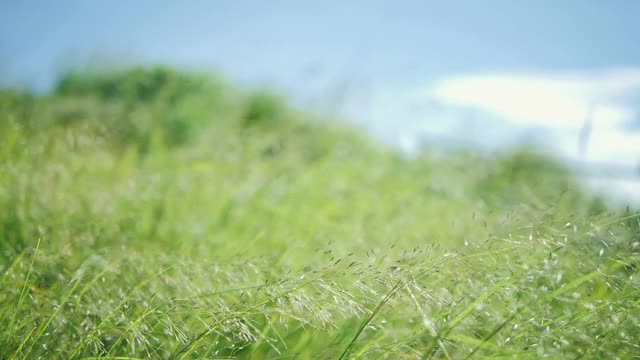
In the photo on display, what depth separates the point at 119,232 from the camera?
2367mm

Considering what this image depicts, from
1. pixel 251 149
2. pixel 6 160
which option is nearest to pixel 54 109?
pixel 251 149

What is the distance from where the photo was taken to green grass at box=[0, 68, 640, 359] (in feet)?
4.36

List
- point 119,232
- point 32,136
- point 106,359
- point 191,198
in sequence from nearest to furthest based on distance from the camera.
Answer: point 106,359 → point 119,232 → point 191,198 → point 32,136

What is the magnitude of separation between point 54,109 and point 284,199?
2.05 meters

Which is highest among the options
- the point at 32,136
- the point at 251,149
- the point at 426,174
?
the point at 32,136

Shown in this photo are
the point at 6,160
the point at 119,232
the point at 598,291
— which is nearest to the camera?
the point at 598,291

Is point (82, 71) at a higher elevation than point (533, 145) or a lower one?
higher

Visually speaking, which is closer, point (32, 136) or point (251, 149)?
point (32, 136)

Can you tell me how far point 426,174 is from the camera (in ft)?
13.8

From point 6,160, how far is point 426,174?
2546mm

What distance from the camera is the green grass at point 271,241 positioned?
1330 millimetres

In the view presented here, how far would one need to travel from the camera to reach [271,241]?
97.3 inches

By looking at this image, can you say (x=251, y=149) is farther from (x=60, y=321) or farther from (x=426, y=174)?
(x=60, y=321)

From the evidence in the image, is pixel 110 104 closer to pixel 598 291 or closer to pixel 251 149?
pixel 251 149
